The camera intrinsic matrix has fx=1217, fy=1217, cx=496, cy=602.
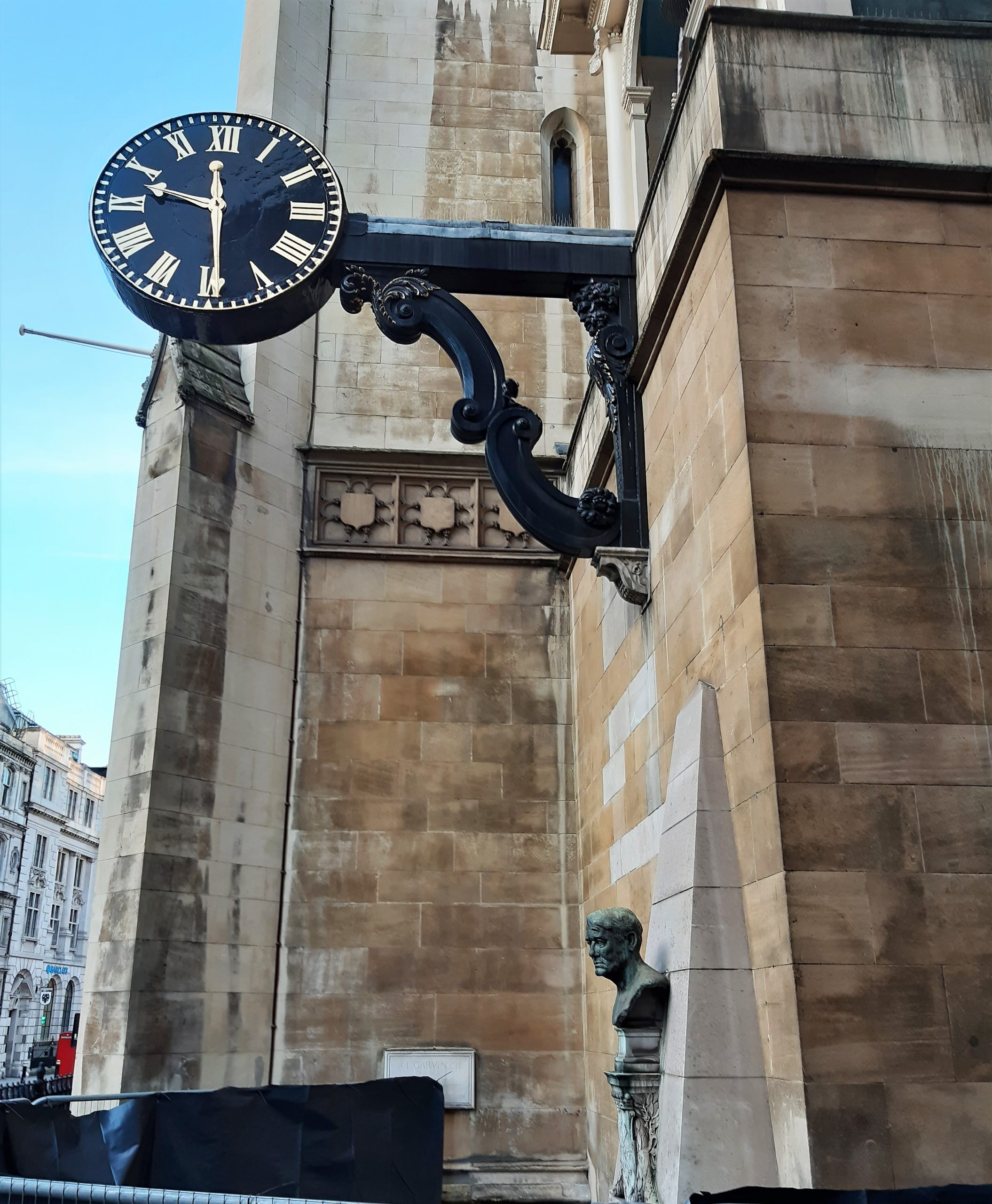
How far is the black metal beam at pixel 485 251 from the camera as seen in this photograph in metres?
9.30

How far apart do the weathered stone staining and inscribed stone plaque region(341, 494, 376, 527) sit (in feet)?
26.3

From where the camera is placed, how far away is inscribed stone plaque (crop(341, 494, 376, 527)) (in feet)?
44.8

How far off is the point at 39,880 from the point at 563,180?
56.2m

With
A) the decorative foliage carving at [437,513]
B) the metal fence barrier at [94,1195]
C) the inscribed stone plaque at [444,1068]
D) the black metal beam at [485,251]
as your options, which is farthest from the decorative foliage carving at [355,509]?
the metal fence barrier at [94,1195]

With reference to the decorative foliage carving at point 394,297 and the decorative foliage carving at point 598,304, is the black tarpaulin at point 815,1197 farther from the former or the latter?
the decorative foliage carving at point 394,297

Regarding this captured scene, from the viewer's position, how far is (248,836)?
11984 mm

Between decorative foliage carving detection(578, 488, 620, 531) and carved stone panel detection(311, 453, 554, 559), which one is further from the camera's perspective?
carved stone panel detection(311, 453, 554, 559)

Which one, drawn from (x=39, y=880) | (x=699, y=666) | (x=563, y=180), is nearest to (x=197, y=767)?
(x=699, y=666)

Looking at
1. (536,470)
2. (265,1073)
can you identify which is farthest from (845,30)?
(265,1073)

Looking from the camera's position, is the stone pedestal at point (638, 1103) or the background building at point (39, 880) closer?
the stone pedestal at point (638, 1103)

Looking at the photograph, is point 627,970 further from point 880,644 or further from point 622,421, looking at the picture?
point 622,421

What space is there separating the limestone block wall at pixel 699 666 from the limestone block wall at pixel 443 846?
109 centimetres


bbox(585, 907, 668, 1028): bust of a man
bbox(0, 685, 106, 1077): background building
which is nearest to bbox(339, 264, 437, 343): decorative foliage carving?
bbox(585, 907, 668, 1028): bust of a man

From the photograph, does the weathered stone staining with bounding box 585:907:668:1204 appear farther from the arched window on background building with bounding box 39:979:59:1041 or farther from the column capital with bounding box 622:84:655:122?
the arched window on background building with bounding box 39:979:59:1041
